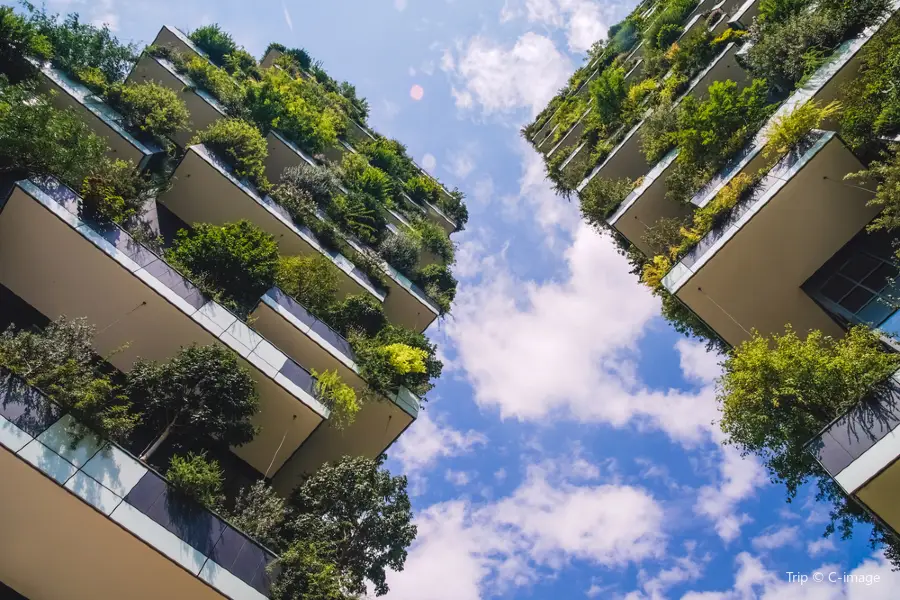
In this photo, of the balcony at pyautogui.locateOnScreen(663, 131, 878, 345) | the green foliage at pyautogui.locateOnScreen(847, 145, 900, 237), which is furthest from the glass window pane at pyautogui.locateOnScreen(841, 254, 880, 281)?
the green foliage at pyautogui.locateOnScreen(847, 145, 900, 237)

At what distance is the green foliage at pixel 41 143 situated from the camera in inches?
469

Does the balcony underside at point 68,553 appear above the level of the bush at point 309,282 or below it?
below

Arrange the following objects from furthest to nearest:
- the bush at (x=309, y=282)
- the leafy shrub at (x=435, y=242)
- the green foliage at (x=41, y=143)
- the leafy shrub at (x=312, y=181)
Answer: the leafy shrub at (x=435, y=242), the leafy shrub at (x=312, y=181), the bush at (x=309, y=282), the green foliage at (x=41, y=143)


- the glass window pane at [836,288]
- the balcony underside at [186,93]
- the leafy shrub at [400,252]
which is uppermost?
the balcony underside at [186,93]

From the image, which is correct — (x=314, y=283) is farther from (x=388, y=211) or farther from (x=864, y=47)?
(x=864, y=47)

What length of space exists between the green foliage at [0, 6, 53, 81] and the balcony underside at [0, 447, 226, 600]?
1552 centimetres

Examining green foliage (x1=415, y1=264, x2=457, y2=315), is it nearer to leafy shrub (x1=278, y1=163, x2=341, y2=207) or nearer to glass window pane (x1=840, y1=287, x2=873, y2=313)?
leafy shrub (x1=278, y1=163, x2=341, y2=207)

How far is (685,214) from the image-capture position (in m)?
17.6

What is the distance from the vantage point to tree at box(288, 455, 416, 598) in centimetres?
1142

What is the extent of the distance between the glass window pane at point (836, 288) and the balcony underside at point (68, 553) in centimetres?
1817

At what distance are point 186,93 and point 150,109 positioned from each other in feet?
13.1

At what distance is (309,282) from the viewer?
659 inches

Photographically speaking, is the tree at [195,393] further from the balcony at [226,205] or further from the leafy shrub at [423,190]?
the leafy shrub at [423,190]

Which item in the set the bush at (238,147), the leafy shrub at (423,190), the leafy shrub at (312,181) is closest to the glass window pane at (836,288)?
the leafy shrub at (312,181)
